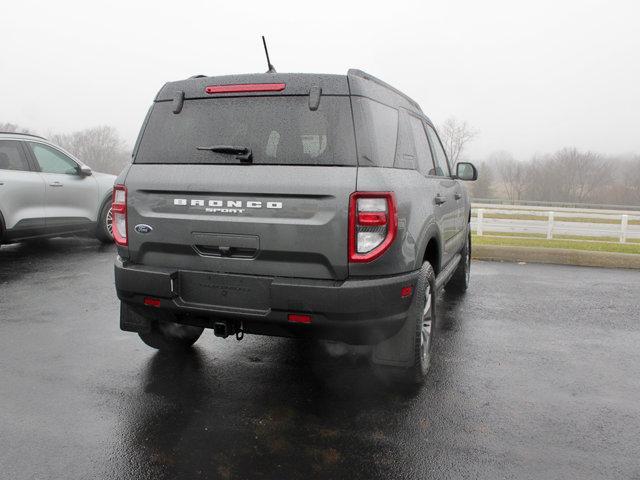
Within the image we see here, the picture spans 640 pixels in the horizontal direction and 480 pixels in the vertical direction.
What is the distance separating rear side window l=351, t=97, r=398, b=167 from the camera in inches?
121

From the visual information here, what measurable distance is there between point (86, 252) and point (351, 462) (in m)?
7.60

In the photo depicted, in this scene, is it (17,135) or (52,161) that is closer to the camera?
(17,135)

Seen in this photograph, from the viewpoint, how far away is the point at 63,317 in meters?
5.23

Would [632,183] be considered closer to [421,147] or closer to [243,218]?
[421,147]

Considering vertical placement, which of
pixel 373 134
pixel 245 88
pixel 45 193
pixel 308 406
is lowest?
pixel 308 406

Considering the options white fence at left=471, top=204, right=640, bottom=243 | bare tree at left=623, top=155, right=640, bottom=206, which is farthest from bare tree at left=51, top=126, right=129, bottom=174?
bare tree at left=623, top=155, right=640, bottom=206

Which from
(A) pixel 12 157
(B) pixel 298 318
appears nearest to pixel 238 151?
(B) pixel 298 318

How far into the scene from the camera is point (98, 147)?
→ 4038cm

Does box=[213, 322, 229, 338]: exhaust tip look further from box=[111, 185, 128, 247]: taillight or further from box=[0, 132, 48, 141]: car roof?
box=[0, 132, 48, 141]: car roof

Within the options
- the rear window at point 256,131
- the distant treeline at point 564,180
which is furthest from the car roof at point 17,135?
the distant treeline at point 564,180

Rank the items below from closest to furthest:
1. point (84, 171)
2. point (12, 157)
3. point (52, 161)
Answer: point (12, 157) < point (52, 161) < point (84, 171)

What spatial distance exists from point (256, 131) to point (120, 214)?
106cm

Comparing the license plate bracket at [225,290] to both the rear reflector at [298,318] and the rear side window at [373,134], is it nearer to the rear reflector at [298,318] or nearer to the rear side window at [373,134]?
the rear reflector at [298,318]

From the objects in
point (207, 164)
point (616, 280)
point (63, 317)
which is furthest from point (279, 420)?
point (616, 280)
